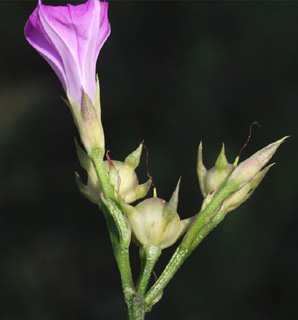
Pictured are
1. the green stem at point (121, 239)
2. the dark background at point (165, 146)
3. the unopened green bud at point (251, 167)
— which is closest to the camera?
the green stem at point (121, 239)

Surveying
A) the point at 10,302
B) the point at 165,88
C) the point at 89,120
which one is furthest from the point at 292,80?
the point at 89,120

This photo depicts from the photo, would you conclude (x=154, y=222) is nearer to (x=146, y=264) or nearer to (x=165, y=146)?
(x=146, y=264)

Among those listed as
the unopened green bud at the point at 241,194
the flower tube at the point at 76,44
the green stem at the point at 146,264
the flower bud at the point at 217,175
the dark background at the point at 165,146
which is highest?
the flower tube at the point at 76,44

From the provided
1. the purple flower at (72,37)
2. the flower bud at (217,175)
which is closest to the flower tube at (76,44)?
the purple flower at (72,37)

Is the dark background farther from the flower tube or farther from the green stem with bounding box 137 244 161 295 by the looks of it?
the green stem with bounding box 137 244 161 295

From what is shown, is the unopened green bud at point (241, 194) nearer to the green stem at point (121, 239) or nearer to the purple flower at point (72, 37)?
the green stem at point (121, 239)
